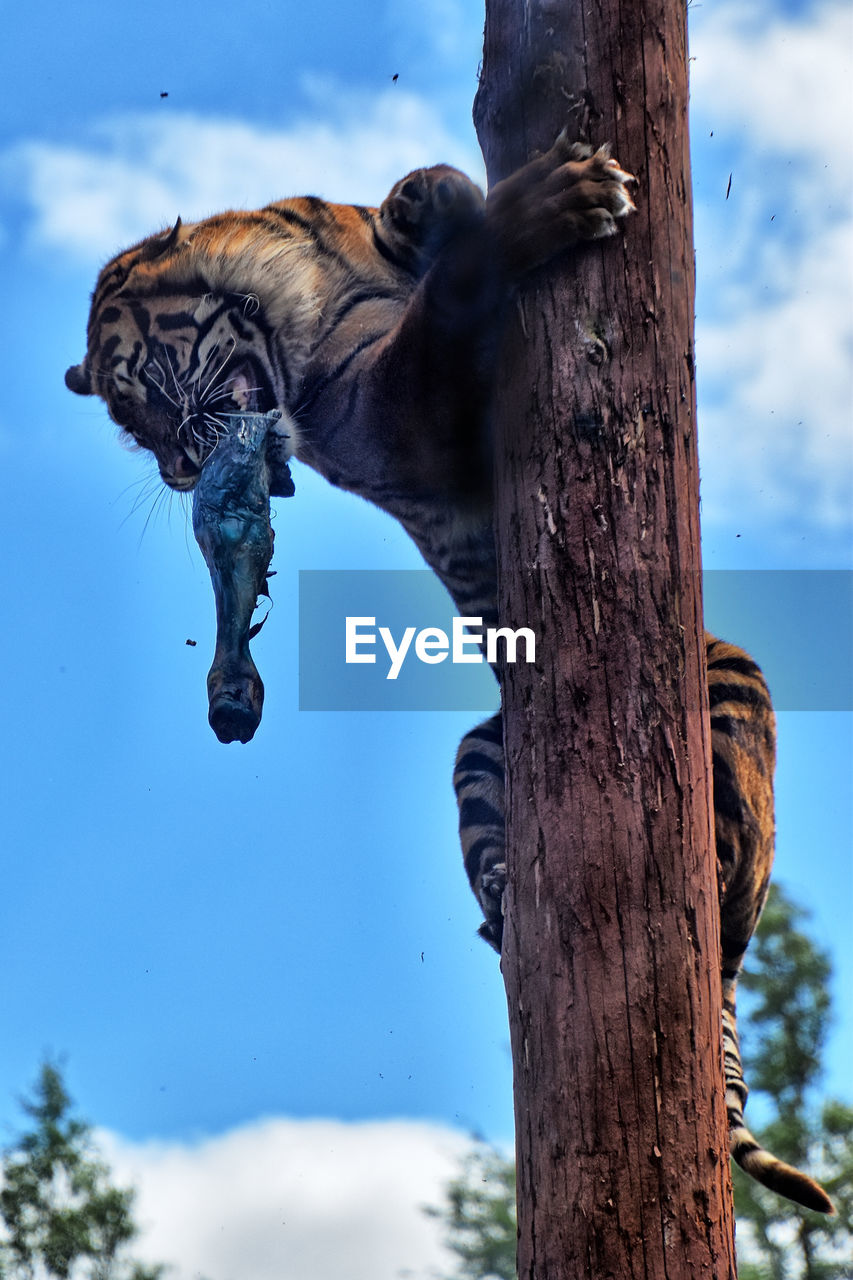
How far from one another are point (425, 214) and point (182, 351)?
3.70ft

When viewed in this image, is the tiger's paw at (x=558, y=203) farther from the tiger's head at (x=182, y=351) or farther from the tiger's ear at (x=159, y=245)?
the tiger's ear at (x=159, y=245)

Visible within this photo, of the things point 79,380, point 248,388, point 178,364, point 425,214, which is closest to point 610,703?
point 425,214

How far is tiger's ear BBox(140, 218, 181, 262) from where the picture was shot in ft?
16.1

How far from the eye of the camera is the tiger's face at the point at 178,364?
464 centimetres

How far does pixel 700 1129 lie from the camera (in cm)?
288

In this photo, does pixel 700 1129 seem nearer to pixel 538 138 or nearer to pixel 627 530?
pixel 627 530

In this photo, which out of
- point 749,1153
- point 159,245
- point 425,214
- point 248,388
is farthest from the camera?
point 159,245

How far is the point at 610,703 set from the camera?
3.11 metres

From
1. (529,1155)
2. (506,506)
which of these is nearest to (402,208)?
(506,506)

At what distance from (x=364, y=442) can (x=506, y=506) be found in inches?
41.4

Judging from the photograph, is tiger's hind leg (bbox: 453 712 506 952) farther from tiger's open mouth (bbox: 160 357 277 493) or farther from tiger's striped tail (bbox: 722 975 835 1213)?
tiger's open mouth (bbox: 160 357 277 493)

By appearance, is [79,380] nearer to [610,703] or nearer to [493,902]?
[493,902]

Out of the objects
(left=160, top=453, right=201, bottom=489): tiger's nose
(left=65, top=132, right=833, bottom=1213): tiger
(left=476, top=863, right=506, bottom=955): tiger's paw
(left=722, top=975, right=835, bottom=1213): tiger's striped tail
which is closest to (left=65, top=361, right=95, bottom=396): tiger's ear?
(left=65, top=132, right=833, bottom=1213): tiger

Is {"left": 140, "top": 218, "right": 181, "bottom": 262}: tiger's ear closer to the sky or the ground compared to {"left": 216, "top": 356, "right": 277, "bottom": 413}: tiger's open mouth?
closer to the sky
